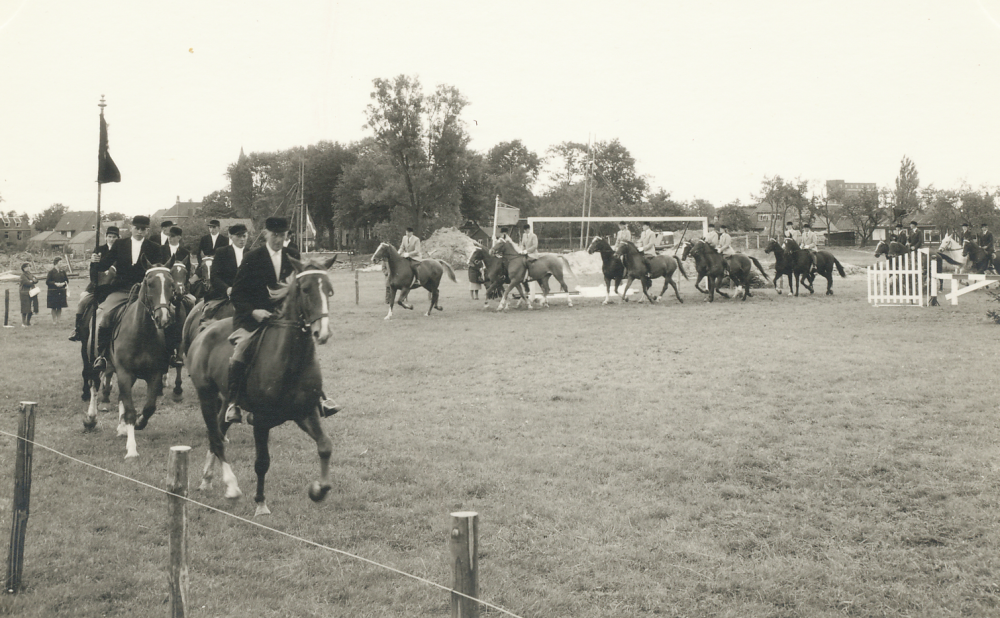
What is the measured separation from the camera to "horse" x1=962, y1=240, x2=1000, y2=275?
23.9 metres

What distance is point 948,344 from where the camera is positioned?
13047 millimetres

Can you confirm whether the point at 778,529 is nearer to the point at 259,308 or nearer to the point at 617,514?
the point at 617,514

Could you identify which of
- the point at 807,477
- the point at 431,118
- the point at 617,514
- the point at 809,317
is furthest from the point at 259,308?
the point at 431,118

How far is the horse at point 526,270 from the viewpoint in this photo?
22531 mm

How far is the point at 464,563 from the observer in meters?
3.07

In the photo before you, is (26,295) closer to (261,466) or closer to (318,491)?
(261,466)

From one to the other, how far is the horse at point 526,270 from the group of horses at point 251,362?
14.2 meters

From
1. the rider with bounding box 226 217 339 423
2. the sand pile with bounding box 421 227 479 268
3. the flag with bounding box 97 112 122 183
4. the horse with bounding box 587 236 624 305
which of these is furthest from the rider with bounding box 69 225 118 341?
the sand pile with bounding box 421 227 479 268

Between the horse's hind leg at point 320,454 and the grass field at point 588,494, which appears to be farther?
the horse's hind leg at point 320,454

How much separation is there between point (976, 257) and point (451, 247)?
101ft

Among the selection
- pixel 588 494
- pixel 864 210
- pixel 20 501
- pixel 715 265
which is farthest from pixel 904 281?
pixel 864 210

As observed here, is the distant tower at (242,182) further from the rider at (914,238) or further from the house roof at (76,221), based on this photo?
the rider at (914,238)

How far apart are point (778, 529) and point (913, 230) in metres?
20.8

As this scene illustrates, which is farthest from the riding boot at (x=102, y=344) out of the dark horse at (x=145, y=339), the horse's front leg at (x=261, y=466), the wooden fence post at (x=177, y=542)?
the wooden fence post at (x=177, y=542)
